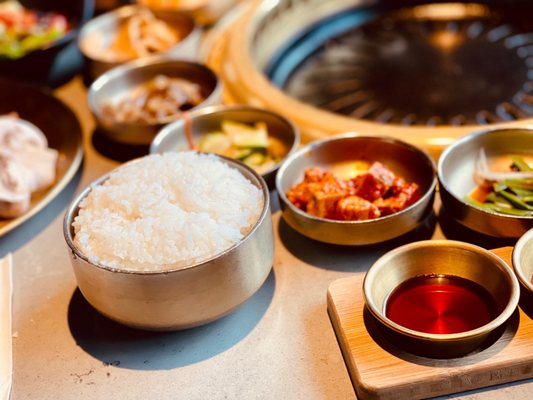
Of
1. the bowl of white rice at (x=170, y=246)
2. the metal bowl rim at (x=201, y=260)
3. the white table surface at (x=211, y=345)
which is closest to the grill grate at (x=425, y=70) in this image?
the white table surface at (x=211, y=345)

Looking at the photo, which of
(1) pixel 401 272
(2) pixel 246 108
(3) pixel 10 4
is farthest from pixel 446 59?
(3) pixel 10 4

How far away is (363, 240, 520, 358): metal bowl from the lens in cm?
175

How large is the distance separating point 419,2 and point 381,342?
318cm

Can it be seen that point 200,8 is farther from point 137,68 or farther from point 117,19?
point 137,68

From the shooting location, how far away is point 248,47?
3551mm

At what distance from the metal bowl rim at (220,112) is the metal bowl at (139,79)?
0.22ft

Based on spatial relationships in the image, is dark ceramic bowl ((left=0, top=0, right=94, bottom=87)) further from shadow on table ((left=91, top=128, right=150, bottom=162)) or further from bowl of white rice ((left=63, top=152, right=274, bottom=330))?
bowl of white rice ((left=63, top=152, right=274, bottom=330))

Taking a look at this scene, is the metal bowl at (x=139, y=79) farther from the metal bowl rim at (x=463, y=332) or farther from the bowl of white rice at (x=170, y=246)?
the metal bowl rim at (x=463, y=332)

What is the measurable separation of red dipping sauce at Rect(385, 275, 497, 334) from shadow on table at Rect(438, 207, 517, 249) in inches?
13.2

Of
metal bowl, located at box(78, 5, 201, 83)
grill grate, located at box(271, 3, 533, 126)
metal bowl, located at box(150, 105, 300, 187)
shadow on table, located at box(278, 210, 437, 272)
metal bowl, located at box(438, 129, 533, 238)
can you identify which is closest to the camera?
shadow on table, located at box(278, 210, 437, 272)

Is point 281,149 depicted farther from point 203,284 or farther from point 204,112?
point 203,284

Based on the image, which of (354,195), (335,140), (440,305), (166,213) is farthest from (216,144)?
(440,305)

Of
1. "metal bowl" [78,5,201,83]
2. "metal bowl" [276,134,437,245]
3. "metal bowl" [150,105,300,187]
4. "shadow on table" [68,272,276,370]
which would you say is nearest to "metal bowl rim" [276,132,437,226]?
"metal bowl" [276,134,437,245]

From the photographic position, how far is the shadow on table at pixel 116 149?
3.18 m
